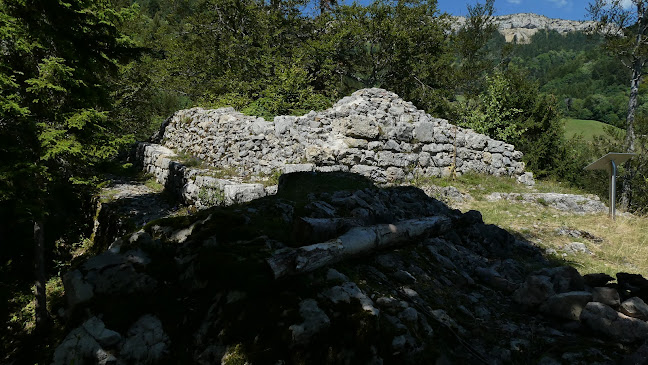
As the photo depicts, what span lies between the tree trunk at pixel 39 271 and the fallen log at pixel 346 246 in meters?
6.09

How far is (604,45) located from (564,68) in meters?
103

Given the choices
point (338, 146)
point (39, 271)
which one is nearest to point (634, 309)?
point (39, 271)

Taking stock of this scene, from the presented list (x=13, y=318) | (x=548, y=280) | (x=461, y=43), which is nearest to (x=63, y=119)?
(x=13, y=318)

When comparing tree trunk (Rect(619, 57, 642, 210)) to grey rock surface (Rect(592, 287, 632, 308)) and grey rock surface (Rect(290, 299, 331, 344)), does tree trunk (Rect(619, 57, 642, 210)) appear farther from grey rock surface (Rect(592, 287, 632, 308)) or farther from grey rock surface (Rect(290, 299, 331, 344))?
grey rock surface (Rect(290, 299, 331, 344))

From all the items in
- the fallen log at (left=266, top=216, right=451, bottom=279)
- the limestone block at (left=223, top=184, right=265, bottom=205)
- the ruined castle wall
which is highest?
the ruined castle wall

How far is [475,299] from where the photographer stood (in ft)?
12.1

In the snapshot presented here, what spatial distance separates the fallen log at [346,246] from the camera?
284cm

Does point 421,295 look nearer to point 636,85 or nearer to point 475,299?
point 475,299

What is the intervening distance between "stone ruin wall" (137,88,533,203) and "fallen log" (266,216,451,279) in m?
6.58

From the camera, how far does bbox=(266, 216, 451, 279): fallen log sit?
9.32ft

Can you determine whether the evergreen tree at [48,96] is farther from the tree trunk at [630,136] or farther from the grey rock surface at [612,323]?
the tree trunk at [630,136]

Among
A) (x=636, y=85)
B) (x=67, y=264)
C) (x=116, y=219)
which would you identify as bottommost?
(x=67, y=264)

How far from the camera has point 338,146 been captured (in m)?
12.2

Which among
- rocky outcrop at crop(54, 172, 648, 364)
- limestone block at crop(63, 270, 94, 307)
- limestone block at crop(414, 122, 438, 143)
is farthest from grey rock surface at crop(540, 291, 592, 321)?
limestone block at crop(414, 122, 438, 143)
